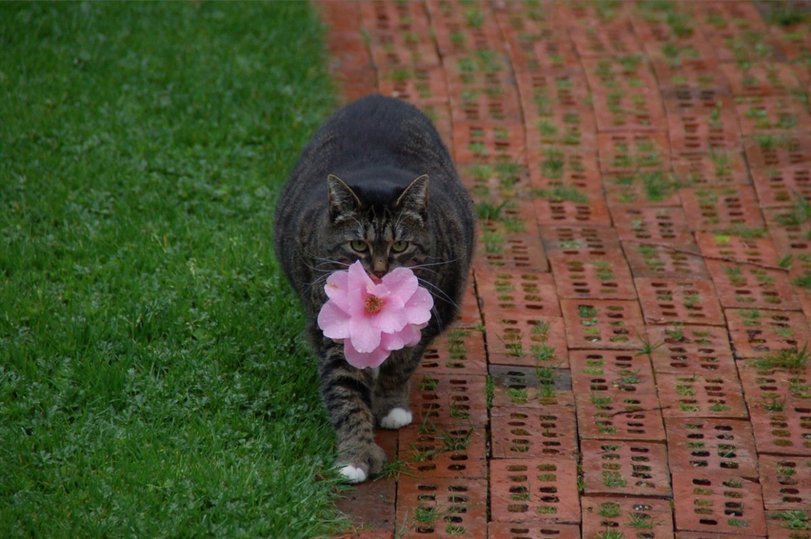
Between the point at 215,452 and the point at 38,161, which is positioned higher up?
the point at 215,452

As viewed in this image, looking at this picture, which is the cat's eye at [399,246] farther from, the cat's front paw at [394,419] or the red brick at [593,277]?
the red brick at [593,277]

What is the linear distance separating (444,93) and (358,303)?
11.2ft

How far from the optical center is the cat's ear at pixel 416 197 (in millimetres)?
4410

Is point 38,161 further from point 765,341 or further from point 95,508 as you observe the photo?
point 765,341

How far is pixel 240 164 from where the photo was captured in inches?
257

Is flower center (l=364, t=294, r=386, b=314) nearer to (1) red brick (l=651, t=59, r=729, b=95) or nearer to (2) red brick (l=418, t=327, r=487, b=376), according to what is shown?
(2) red brick (l=418, t=327, r=487, b=376)

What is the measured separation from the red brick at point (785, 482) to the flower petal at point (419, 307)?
1.36 meters

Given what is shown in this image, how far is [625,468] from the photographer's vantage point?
4.55 meters

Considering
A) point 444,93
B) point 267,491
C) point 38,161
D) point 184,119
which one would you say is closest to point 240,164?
point 184,119

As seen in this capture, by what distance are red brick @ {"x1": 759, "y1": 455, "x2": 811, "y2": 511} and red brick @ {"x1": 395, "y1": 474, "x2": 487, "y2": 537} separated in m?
1.01

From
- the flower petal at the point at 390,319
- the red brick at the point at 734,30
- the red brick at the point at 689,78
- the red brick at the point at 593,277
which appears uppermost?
the flower petal at the point at 390,319

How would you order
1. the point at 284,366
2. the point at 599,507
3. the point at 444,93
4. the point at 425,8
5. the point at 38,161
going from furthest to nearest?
the point at 425,8, the point at 444,93, the point at 38,161, the point at 284,366, the point at 599,507

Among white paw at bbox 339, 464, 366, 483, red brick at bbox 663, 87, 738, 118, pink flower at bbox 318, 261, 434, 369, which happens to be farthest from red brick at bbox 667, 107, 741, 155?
white paw at bbox 339, 464, 366, 483

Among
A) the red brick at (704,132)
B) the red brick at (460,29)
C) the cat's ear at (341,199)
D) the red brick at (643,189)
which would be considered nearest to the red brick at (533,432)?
the cat's ear at (341,199)
